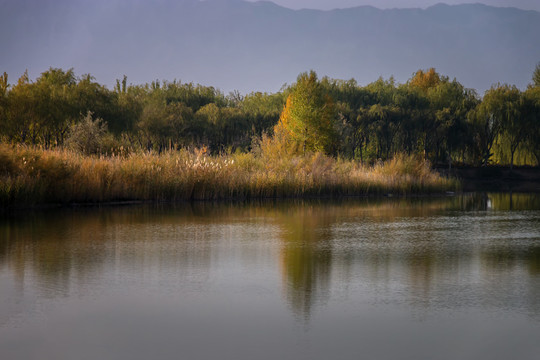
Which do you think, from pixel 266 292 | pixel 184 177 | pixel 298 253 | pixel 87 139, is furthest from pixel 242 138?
pixel 266 292

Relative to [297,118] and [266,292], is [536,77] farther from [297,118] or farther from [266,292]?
[266,292]

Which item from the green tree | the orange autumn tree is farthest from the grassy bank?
the green tree

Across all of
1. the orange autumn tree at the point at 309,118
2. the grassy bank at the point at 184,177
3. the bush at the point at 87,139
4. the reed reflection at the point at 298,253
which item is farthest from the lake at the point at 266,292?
the orange autumn tree at the point at 309,118

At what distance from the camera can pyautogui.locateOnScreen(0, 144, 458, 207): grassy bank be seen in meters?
20.7

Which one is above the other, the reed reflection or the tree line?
the tree line

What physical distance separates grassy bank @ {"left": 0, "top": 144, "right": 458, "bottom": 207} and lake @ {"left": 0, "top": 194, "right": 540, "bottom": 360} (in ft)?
17.2

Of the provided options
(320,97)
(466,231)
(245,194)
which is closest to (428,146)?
(320,97)

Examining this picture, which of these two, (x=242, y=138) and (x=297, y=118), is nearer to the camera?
(x=297, y=118)

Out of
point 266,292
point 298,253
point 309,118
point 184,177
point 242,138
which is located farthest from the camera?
point 242,138

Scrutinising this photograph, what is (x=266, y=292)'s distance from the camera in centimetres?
822

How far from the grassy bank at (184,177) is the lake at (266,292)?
17.2 feet

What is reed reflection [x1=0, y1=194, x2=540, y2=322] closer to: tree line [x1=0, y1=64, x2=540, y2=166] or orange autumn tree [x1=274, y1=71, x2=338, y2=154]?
tree line [x1=0, y1=64, x2=540, y2=166]

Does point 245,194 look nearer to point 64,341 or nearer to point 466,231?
point 466,231

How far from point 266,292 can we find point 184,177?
17353mm
